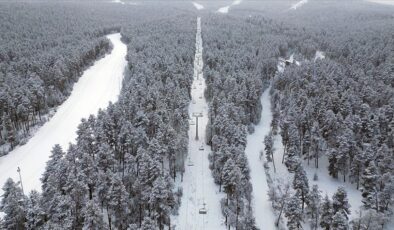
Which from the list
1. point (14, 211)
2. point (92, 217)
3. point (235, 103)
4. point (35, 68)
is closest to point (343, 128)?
point (235, 103)

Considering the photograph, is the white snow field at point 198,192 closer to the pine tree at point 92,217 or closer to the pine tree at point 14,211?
the pine tree at point 92,217

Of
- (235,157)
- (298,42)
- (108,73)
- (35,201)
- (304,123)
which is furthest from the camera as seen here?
(298,42)

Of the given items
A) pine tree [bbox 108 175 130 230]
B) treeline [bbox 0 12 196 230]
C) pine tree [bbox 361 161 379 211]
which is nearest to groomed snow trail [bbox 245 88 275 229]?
treeline [bbox 0 12 196 230]

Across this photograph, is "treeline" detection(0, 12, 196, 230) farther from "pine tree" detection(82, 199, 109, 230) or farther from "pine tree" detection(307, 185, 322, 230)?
"pine tree" detection(307, 185, 322, 230)

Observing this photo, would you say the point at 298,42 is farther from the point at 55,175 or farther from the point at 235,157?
the point at 55,175

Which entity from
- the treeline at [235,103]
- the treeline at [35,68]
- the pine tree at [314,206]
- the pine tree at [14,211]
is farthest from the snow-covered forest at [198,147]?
the treeline at [35,68]

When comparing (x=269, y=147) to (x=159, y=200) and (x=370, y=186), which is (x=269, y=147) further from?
(x=159, y=200)

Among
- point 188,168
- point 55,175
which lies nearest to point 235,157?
point 188,168
